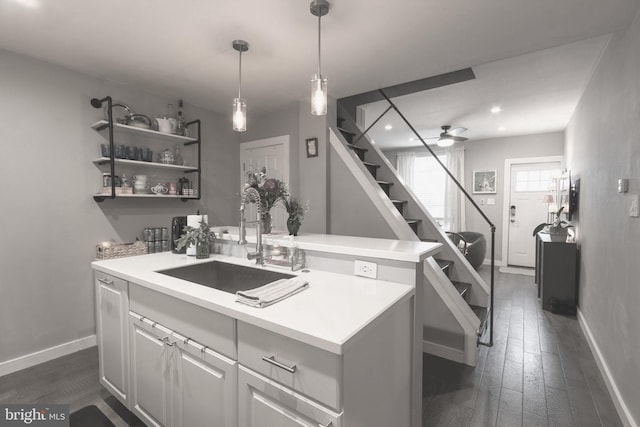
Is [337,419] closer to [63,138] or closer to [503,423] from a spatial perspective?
[503,423]

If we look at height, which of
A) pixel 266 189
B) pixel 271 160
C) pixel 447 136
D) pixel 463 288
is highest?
pixel 447 136

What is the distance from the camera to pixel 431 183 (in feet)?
22.5

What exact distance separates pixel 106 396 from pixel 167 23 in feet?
8.37

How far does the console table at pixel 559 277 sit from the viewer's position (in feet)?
11.4

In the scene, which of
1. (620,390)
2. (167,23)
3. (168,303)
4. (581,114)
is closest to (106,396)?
(168,303)

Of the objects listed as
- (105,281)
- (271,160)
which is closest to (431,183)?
(271,160)

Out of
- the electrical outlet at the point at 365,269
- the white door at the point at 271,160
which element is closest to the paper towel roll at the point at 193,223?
the electrical outlet at the point at 365,269

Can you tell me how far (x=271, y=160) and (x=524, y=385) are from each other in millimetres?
3304

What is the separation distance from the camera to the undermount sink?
1.82 metres

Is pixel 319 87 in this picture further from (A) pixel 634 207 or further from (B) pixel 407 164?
(B) pixel 407 164

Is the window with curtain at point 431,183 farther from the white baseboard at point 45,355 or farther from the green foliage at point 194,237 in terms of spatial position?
the white baseboard at point 45,355

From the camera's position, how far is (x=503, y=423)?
1807 mm

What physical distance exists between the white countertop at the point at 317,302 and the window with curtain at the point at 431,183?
221 inches

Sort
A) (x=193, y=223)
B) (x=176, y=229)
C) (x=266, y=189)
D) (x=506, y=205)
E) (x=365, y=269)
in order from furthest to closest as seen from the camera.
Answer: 1. (x=506, y=205)
2. (x=176, y=229)
3. (x=193, y=223)
4. (x=266, y=189)
5. (x=365, y=269)
